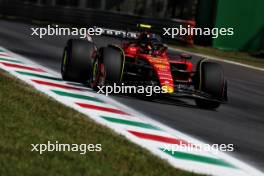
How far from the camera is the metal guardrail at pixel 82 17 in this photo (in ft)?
118

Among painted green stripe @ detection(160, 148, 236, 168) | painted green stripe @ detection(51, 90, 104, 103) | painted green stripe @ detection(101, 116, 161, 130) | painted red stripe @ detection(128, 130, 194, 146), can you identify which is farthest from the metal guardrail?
painted green stripe @ detection(160, 148, 236, 168)

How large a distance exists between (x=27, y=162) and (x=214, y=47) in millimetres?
Result: 27391

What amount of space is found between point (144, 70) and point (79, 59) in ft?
4.47

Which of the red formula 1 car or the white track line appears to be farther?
the red formula 1 car

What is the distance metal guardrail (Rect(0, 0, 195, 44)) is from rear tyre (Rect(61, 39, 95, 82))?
1968 centimetres

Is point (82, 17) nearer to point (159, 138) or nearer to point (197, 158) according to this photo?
point (159, 138)

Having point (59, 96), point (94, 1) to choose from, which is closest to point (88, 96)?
point (59, 96)

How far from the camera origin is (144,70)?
1302cm

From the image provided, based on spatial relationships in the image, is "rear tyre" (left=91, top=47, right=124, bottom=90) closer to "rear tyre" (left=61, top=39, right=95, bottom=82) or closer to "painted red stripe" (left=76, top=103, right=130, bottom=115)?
"rear tyre" (left=61, top=39, right=95, bottom=82)

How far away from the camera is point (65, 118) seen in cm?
973

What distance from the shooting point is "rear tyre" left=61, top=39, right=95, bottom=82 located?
13656mm

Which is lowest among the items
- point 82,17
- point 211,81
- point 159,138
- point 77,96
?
point 82,17

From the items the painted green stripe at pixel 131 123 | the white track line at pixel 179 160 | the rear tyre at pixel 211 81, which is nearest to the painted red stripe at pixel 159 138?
the white track line at pixel 179 160

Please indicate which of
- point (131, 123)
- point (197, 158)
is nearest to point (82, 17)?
point (131, 123)
